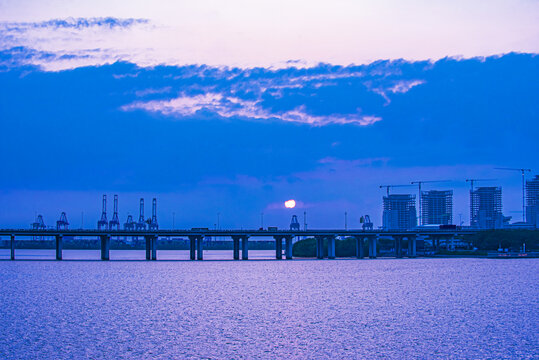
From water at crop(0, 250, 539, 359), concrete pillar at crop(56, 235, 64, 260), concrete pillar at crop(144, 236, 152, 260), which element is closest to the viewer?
water at crop(0, 250, 539, 359)

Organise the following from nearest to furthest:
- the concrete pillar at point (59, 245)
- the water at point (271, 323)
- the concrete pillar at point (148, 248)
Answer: the water at point (271, 323) < the concrete pillar at point (59, 245) < the concrete pillar at point (148, 248)

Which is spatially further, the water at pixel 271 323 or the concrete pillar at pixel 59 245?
the concrete pillar at pixel 59 245

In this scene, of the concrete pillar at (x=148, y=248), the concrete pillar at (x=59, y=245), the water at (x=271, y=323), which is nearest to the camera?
the water at (x=271, y=323)

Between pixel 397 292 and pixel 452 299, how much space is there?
9475 millimetres

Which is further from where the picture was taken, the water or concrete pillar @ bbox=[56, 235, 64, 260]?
concrete pillar @ bbox=[56, 235, 64, 260]

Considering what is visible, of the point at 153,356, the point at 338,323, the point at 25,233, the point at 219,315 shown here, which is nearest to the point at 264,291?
the point at 219,315

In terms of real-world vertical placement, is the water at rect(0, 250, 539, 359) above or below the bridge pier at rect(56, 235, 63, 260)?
above

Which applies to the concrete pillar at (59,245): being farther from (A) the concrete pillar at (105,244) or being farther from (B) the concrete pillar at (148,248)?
(B) the concrete pillar at (148,248)

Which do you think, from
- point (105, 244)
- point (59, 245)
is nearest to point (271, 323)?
point (105, 244)

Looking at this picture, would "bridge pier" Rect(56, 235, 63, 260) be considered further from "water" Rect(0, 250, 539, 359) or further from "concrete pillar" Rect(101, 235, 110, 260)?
"water" Rect(0, 250, 539, 359)

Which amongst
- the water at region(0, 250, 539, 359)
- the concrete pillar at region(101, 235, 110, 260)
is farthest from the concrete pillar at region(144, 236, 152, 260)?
the water at region(0, 250, 539, 359)

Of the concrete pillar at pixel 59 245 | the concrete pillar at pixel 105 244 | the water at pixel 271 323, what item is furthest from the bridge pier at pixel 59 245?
the water at pixel 271 323

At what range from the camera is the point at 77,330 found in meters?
42.1

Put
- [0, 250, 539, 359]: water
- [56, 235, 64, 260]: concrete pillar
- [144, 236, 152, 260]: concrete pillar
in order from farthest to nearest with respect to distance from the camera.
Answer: [144, 236, 152, 260]: concrete pillar → [56, 235, 64, 260]: concrete pillar → [0, 250, 539, 359]: water
